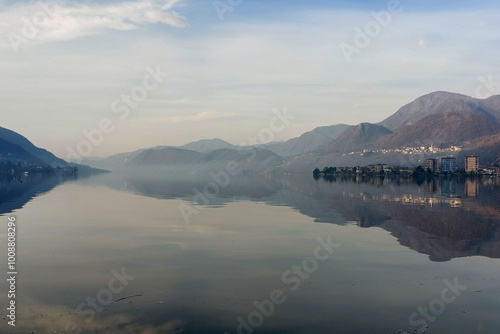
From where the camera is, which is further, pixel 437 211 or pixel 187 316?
pixel 437 211

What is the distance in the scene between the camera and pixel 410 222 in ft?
179

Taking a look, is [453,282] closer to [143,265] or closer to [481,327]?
[481,327]

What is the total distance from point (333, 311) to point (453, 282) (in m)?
10.2

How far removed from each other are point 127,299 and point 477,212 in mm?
59089

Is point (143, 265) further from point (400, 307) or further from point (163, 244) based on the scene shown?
point (400, 307)

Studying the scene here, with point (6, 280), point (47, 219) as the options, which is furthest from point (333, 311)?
point (47, 219)

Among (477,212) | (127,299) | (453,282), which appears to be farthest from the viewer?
(477,212)

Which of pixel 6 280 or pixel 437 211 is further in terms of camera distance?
pixel 437 211

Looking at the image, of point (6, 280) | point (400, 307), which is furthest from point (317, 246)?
point (6, 280)

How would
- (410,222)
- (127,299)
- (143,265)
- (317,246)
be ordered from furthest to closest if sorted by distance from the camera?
1. (410,222)
2. (317,246)
3. (143,265)
4. (127,299)

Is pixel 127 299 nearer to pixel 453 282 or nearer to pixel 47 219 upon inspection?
pixel 453 282

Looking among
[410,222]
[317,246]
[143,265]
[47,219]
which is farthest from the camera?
[47,219]

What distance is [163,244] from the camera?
133 feet

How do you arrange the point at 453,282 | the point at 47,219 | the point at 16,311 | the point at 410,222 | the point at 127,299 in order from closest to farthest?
the point at 16,311
the point at 127,299
the point at 453,282
the point at 410,222
the point at 47,219
